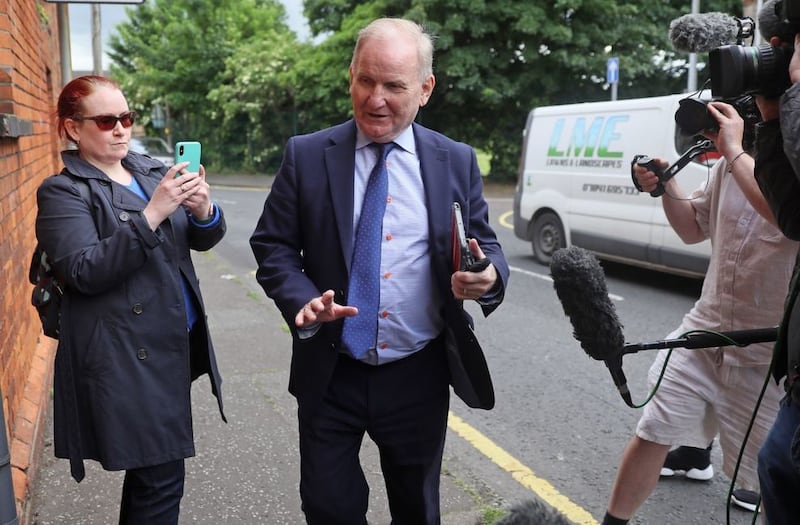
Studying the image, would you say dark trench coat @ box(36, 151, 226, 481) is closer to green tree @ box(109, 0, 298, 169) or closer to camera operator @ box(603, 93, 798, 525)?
camera operator @ box(603, 93, 798, 525)

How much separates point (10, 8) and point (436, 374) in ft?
10.0

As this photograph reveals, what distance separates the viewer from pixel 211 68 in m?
30.7

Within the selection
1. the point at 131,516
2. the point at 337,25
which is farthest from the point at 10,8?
the point at 337,25

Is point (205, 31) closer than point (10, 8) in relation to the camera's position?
No

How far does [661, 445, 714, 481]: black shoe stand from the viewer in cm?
371

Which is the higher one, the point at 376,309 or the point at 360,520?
the point at 376,309

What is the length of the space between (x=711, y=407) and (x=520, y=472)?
1.21m

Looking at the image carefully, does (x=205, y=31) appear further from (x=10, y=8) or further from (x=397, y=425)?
(x=397, y=425)

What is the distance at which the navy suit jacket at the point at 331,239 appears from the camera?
227cm

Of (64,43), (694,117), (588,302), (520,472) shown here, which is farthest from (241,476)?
(64,43)

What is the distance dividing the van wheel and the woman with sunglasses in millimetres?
7638

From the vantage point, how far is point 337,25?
2483 centimetres

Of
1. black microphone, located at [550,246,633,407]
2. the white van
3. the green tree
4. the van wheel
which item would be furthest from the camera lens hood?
the green tree

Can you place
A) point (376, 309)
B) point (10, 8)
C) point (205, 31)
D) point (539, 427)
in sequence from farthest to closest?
point (205, 31) < point (539, 427) < point (10, 8) < point (376, 309)
